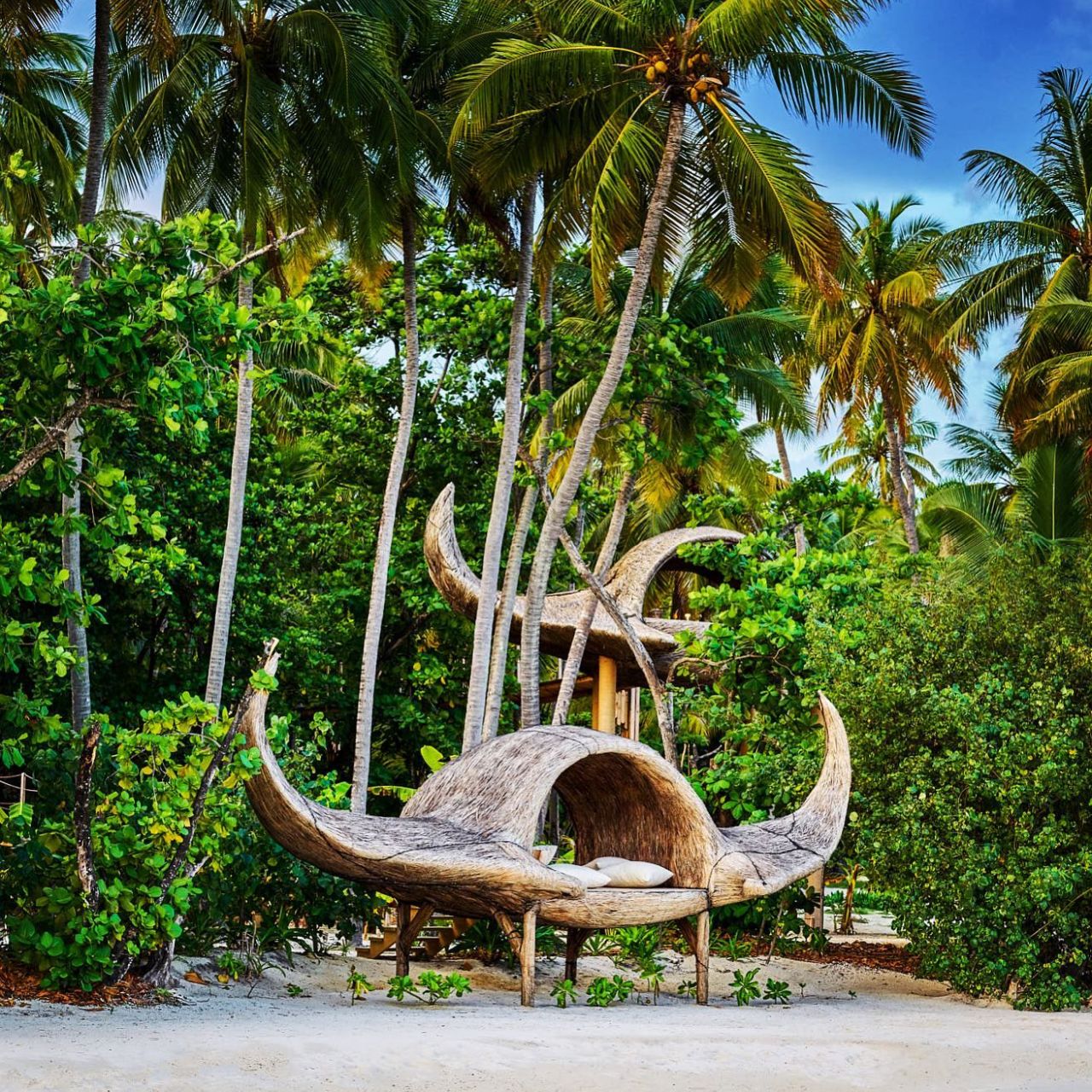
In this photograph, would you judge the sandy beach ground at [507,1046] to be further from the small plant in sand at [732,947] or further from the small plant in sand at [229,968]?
the small plant in sand at [732,947]

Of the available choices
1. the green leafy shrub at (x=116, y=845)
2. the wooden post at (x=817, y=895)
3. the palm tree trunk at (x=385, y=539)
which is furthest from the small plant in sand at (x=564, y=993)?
the palm tree trunk at (x=385, y=539)

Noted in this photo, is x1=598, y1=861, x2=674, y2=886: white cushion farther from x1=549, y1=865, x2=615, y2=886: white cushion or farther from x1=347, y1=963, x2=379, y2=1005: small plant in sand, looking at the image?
x1=347, y1=963, x2=379, y2=1005: small plant in sand

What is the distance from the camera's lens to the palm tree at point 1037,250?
24547 millimetres

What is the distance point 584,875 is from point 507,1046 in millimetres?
2266

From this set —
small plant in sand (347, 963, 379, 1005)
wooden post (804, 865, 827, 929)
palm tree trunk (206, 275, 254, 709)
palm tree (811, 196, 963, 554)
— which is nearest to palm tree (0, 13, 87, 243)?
palm tree trunk (206, 275, 254, 709)

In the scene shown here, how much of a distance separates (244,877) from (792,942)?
6326mm

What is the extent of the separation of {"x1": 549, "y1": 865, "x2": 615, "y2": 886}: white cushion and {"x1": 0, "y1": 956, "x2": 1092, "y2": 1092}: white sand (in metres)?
0.89

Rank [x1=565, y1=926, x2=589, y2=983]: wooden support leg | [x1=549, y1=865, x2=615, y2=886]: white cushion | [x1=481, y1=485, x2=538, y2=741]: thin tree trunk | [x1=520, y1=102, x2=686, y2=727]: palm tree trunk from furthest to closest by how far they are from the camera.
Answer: [x1=481, y1=485, x2=538, y2=741]: thin tree trunk
[x1=520, y1=102, x2=686, y2=727]: palm tree trunk
[x1=565, y1=926, x2=589, y2=983]: wooden support leg
[x1=549, y1=865, x2=615, y2=886]: white cushion

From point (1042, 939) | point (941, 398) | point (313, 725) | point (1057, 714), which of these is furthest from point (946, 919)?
point (941, 398)

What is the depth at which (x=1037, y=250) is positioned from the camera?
25.6 m

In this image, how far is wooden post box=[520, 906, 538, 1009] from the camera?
9.12 meters

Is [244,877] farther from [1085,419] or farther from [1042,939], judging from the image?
[1085,419]

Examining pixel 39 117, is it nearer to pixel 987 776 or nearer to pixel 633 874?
pixel 633 874

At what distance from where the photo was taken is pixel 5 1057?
19.9ft
